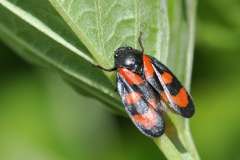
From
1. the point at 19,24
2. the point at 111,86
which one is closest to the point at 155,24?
the point at 111,86

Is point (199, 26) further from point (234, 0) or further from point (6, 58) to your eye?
point (6, 58)

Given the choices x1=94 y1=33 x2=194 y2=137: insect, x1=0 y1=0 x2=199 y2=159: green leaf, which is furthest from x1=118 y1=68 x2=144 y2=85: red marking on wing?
x1=0 y1=0 x2=199 y2=159: green leaf

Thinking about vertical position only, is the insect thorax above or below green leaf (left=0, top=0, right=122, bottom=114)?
below

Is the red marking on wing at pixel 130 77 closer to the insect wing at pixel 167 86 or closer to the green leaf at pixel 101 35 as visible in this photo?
the insect wing at pixel 167 86

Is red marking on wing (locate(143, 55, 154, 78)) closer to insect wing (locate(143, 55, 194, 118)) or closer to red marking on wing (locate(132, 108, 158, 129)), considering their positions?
insect wing (locate(143, 55, 194, 118))

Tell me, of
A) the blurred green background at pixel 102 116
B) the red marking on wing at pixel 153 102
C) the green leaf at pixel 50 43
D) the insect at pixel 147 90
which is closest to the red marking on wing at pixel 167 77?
the insect at pixel 147 90

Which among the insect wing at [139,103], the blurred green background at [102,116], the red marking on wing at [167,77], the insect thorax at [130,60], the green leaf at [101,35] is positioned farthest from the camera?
the blurred green background at [102,116]

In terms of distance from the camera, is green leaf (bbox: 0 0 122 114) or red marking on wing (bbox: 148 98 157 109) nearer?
green leaf (bbox: 0 0 122 114)
